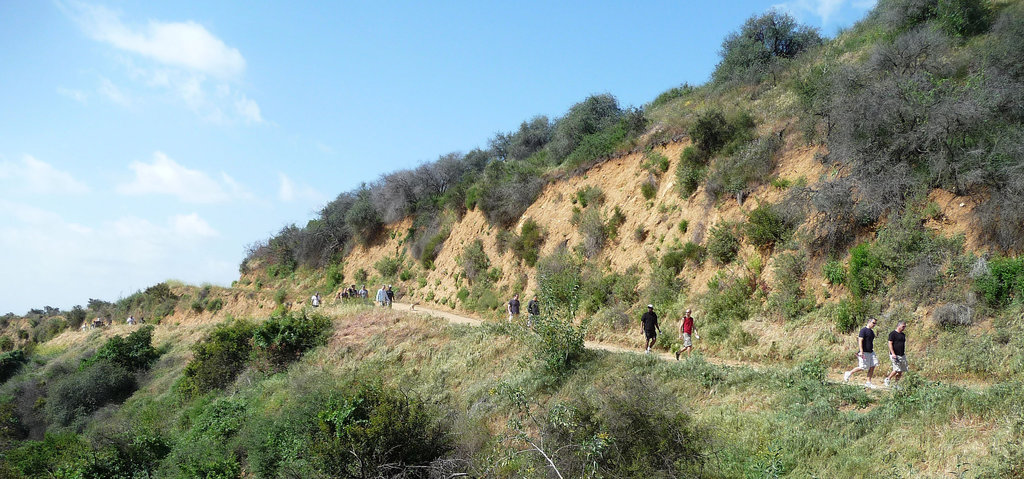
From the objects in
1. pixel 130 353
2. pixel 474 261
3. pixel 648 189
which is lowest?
pixel 130 353

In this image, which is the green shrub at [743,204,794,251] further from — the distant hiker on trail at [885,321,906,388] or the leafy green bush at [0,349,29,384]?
the leafy green bush at [0,349,29,384]

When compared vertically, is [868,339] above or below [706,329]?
below

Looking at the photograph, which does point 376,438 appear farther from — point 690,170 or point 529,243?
point 529,243

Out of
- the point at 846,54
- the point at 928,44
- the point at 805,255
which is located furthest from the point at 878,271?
the point at 846,54

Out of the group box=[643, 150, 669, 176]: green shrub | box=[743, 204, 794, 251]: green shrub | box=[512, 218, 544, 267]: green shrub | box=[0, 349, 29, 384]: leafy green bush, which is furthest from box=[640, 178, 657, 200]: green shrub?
box=[0, 349, 29, 384]: leafy green bush

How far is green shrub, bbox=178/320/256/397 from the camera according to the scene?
20203mm

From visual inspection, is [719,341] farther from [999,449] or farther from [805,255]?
[999,449]

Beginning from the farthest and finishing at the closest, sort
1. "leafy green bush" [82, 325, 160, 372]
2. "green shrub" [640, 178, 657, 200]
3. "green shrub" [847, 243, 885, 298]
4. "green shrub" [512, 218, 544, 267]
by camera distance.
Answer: "green shrub" [512, 218, 544, 267] < "leafy green bush" [82, 325, 160, 372] < "green shrub" [640, 178, 657, 200] < "green shrub" [847, 243, 885, 298]

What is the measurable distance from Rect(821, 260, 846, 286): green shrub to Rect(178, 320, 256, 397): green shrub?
17934mm

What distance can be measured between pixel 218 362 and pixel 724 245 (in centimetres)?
1711

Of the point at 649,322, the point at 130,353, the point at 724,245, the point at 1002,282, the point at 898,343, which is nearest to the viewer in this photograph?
the point at 898,343

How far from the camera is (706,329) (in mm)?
16125

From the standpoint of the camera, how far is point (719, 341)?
1545 cm

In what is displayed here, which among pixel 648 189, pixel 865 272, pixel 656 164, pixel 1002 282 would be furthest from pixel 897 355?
pixel 656 164
